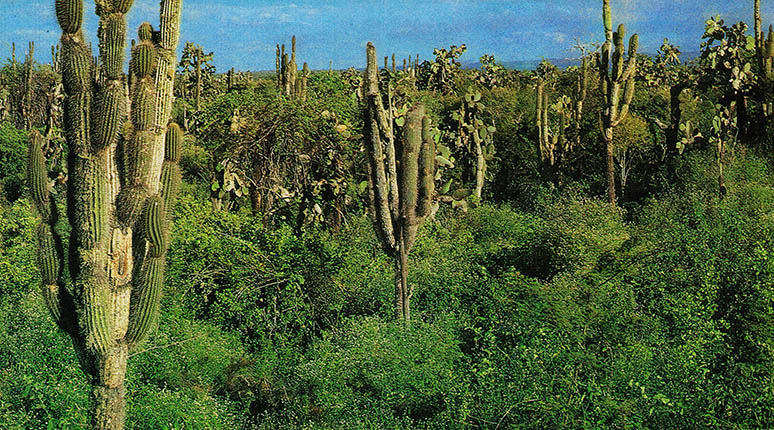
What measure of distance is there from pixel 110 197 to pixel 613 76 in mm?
12646

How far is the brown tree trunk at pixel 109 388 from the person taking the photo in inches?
247

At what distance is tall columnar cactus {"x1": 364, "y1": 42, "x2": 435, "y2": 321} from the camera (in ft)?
33.3

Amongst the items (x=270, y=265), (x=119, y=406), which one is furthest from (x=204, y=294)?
(x=119, y=406)

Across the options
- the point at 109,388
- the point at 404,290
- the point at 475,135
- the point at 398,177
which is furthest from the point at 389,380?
the point at 475,135

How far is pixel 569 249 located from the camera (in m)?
11.3

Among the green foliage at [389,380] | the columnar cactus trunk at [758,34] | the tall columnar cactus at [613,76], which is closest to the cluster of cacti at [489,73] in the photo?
the columnar cactus trunk at [758,34]

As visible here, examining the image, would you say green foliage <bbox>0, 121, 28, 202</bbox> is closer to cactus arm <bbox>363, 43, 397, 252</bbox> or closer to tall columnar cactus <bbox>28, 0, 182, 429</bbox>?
cactus arm <bbox>363, 43, 397, 252</bbox>

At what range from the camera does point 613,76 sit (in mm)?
16141

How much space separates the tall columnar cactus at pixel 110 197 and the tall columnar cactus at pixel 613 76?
11910 millimetres

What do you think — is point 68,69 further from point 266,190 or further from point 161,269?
point 266,190

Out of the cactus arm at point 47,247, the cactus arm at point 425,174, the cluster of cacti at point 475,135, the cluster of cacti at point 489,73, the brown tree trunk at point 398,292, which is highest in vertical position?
the cluster of cacti at point 489,73

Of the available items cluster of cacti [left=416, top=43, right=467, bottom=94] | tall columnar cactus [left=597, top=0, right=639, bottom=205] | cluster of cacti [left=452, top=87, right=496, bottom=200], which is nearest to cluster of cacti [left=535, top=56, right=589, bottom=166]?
cluster of cacti [left=452, top=87, right=496, bottom=200]

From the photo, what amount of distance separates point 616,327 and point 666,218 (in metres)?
6.08

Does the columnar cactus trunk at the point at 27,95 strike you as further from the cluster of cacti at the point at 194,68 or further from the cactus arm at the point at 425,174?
the cactus arm at the point at 425,174
